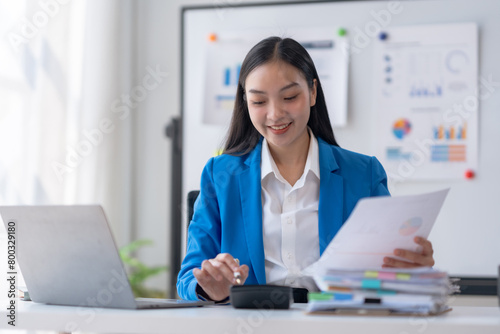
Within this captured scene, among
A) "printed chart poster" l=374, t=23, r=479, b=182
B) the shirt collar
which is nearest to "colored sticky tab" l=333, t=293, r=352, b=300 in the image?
the shirt collar

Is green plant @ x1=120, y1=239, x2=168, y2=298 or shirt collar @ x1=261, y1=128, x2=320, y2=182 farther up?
shirt collar @ x1=261, y1=128, x2=320, y2=182

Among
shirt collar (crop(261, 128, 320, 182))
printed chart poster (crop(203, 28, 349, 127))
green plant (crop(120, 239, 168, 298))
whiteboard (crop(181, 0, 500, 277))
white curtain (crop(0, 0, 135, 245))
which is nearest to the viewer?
shirt collar (crop(261, 128, 320, 182))

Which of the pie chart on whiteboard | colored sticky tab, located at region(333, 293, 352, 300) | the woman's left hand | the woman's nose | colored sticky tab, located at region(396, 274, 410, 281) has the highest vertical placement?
the pie chart on whiteboard

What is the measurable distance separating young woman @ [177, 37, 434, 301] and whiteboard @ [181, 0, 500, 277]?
4.37 feet

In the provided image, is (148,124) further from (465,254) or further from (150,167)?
(465,254)

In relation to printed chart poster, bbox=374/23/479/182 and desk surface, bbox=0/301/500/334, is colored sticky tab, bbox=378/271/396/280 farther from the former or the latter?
printed chart poster, bbox=374/23/479/182

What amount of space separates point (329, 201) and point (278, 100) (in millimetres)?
275

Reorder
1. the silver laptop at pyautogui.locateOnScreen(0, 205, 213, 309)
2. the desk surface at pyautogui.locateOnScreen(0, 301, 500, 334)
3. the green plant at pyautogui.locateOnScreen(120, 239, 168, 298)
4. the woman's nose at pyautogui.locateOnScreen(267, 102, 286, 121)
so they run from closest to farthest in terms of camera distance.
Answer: the desk surface at pyautogui.locateOnScreen(0, 301, 500, 334)
the silver laptop at pyautogui.locateOnScreen(0, 205, 213, 309)
the woman's nose at pyautogui.locateOnScreen(267, 102, 286, 121)
the green plant at pyautogui.locateOnScreen(120, 239, 168, 298)

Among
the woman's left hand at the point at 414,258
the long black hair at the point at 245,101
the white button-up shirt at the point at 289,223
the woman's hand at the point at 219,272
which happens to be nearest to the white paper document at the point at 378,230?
the woman's left hand at the point at 414,258

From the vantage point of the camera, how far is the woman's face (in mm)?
1422

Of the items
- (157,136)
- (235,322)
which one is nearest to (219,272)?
(235,322)

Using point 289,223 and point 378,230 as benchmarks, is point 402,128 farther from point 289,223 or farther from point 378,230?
point 378,230

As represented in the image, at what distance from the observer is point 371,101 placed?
2873 millimetres

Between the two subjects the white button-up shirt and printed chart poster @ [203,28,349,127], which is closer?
the white button-up shirt
